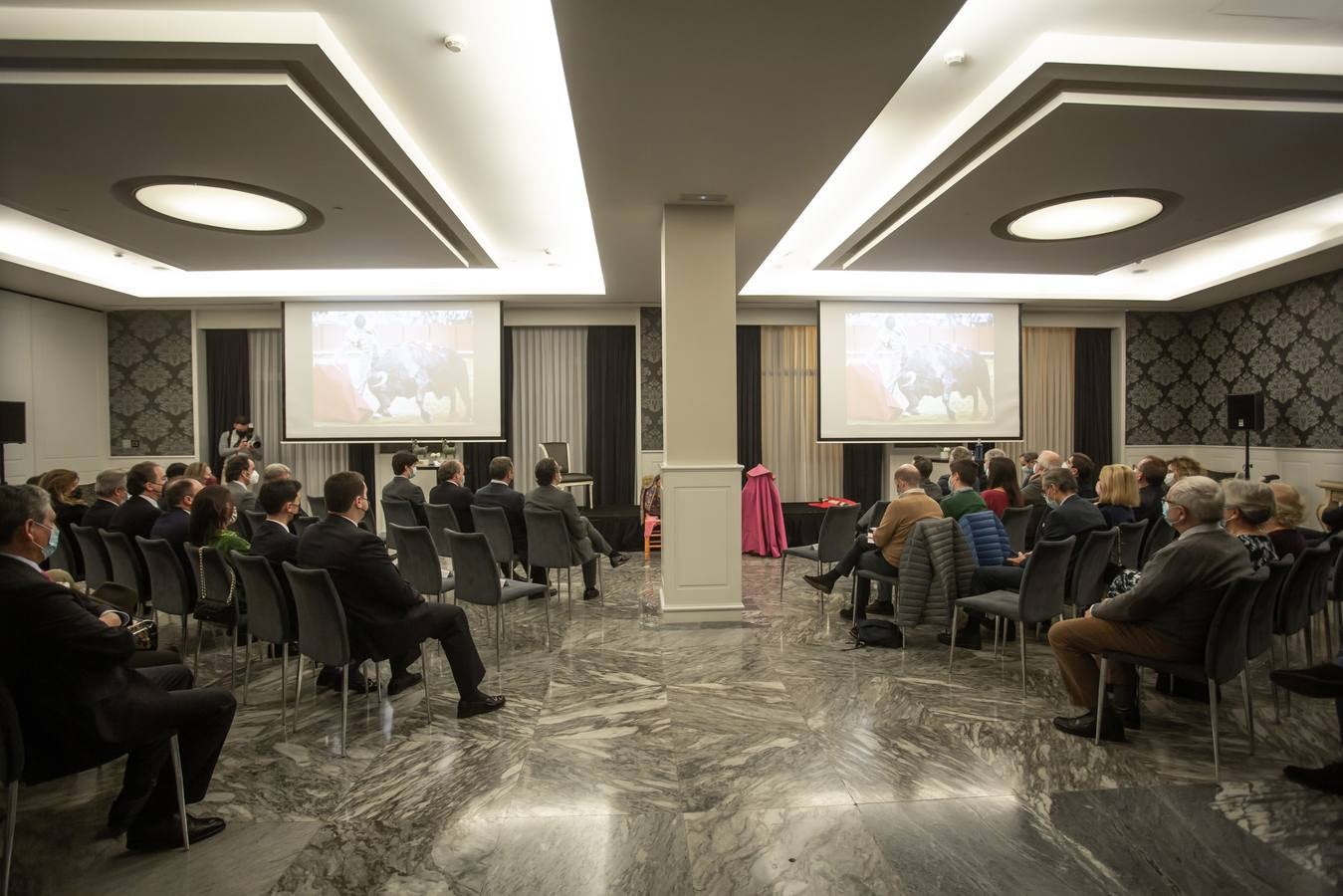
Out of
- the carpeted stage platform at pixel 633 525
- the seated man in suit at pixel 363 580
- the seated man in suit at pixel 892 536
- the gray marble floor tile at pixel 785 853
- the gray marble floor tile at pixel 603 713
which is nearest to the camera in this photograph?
the gray marble floor tile at pixel 785 853

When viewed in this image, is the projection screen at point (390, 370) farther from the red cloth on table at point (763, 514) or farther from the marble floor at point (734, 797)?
the marble floor at point (734, 797)

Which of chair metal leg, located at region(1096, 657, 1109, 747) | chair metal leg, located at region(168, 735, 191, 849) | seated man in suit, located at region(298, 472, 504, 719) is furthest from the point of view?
seated man in suit, located at region(298, 472, 504, 719)

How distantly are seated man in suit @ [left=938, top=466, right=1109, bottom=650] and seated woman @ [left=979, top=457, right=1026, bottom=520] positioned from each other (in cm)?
52

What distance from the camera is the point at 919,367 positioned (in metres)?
9.29

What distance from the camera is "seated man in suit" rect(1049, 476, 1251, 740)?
270cm

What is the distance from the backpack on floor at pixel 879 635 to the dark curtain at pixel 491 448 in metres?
6.34

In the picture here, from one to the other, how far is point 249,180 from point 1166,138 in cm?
606

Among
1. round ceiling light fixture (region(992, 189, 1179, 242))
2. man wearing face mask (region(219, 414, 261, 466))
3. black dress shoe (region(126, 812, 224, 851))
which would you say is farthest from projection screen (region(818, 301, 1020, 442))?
black dress shoe (region(126, 812, 224, 851))

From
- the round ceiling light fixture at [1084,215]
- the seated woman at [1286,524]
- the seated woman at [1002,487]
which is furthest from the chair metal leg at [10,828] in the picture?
the round ceiling light fixture at [1084,215]

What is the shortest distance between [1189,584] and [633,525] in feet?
20.3

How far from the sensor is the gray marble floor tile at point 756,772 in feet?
8.45

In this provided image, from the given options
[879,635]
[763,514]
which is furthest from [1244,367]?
[879,635]

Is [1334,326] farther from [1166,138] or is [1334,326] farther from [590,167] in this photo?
[590,167]

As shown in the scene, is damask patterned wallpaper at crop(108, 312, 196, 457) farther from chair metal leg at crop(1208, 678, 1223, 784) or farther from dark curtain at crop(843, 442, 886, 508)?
chair metal leg at crop(1208, 678, 1223, 784)
